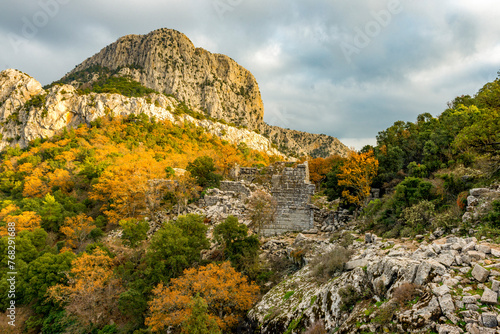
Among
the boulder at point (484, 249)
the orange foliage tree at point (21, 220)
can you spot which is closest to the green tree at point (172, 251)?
the boulder at point (484, 249)

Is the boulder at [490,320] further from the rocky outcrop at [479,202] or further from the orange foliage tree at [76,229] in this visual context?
the orange foliage tree at [76,229]

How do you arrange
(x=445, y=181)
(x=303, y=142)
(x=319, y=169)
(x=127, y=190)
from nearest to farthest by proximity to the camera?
(x=445, y=181), (x=127, y=190), (x=319, y=169), (x=303, y=142)

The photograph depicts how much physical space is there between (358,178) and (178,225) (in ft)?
44.0

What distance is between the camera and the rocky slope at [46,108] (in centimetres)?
5466

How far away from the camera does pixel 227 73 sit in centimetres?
11681

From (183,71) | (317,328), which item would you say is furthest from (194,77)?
(317,328)

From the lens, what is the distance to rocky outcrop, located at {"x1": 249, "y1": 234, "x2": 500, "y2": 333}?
4113 millimetres

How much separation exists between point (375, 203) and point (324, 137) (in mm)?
110757

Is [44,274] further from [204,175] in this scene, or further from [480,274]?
[480,274]

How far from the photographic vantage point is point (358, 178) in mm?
17906

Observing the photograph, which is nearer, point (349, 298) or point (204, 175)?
point (349, 298)

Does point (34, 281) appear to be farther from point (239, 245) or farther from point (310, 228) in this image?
point (310, 228)

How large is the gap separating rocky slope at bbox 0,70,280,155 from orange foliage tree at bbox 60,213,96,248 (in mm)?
38324

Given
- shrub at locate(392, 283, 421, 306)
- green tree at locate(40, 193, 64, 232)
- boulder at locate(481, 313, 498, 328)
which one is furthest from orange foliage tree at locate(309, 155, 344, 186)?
green tree at locate(40, 193, 64, 232)
